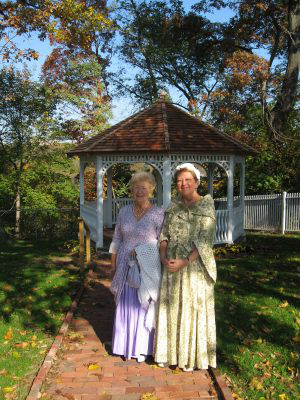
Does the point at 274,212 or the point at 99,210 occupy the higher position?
the point at 99,210

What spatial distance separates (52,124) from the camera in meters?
18.8

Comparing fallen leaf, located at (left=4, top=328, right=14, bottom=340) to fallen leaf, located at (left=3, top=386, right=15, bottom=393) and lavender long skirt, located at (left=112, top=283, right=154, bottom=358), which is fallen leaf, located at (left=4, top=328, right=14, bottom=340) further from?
lavender long skirt, located at (left=112, top=283, right=154, bottom=358)

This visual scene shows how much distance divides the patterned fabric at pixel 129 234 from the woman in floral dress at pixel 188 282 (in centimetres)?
18

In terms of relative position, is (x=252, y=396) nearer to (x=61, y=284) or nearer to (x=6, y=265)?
(x=61, y=284)

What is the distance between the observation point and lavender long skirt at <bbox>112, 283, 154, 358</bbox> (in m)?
4.47

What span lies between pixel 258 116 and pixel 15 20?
47.5 ft

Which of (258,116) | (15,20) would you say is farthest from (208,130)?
(258,116)

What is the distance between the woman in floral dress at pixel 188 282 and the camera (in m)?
4.16

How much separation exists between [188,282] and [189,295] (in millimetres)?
127

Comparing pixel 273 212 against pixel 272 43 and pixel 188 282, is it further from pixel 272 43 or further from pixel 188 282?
pixel 188 282

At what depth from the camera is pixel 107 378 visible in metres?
4.29

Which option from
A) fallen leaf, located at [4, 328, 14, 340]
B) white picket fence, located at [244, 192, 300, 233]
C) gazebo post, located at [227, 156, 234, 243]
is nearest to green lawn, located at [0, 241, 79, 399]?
fallen leaf, located at [4, 328, 14, 340]

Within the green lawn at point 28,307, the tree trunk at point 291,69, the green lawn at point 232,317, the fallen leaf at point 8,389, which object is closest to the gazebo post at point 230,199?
the green lawn at point 232,317

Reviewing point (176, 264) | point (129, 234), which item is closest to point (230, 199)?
point (129, 234)
